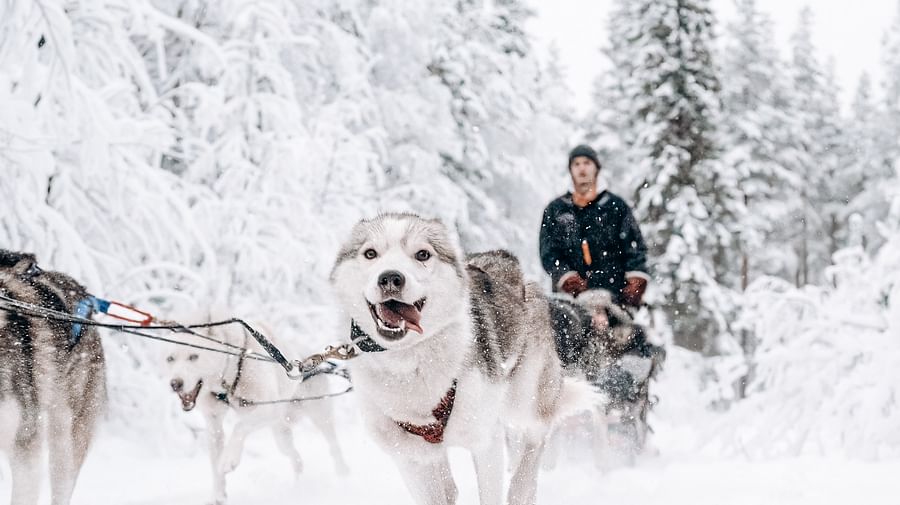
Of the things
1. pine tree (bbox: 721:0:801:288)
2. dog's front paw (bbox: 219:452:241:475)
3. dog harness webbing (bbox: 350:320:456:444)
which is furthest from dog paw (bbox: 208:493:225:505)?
pine tree (bbox: 721:0:801:288)

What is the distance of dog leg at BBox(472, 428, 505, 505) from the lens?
3.45 meters

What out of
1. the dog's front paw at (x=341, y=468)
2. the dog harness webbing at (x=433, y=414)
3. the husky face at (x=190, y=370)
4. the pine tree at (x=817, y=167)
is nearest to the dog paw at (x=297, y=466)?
the dog's front paw at (x=341, y=468)

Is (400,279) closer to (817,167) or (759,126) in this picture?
(759,126)

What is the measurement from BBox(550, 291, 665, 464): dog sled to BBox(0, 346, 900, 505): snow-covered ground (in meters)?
Result: 0.36

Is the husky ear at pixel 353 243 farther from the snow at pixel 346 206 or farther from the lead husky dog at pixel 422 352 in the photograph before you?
the snow at pixel 346 206

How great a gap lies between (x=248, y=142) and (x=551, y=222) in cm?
518

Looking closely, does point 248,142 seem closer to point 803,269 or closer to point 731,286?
point 731,286

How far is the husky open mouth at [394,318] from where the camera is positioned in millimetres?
3059

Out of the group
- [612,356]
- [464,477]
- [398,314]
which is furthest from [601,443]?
[398,314]

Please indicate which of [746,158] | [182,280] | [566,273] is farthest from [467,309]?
[746,158]

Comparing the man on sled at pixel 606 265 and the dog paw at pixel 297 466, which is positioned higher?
the man on sled at pixel 606 265

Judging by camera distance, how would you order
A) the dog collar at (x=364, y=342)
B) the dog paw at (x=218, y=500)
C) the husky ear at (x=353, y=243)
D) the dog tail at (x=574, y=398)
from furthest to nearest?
1. the dog paw at (x=218, y=500)
2. the dog tail at (x=574, y=398)
3. the husky ear at (x=353, y=243)
4. the dog collar at (x=364, y=342)

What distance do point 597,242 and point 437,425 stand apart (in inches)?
110

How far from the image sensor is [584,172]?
5.80 metres
